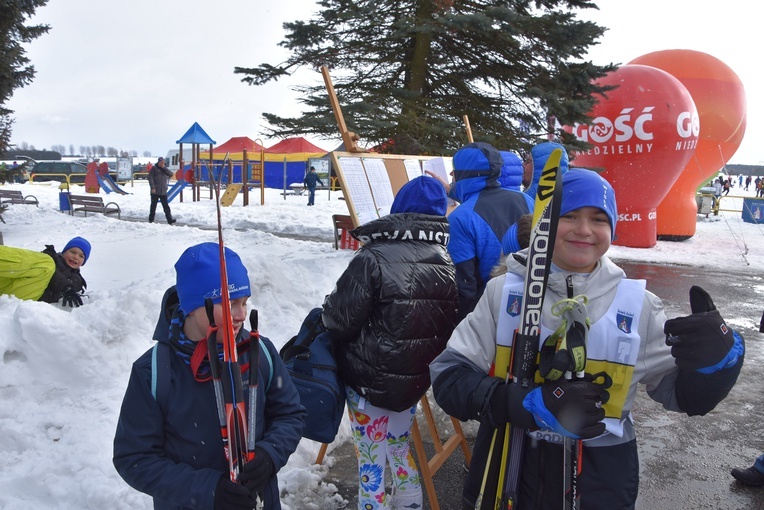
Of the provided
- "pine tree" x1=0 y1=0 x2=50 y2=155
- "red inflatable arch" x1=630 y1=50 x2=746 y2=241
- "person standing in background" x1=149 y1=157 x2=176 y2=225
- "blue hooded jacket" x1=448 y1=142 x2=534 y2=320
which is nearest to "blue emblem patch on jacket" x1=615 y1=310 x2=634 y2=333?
"blue hooded jacket" x1=448 y1=142 x2=534 y2=320

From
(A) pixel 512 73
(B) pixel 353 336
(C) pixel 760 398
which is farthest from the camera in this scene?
(A) pixel 512 73

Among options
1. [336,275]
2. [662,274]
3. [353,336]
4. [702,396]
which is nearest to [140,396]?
[353,336]

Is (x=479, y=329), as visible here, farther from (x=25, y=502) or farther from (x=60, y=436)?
(x=60, y=436)

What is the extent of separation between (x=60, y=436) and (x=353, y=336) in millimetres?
2154

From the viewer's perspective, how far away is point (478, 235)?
3641 mm

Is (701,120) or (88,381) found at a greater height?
(701,120)

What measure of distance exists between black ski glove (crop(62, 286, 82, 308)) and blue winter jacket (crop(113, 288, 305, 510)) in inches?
146

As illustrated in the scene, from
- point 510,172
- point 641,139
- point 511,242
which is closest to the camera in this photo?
point 511,242

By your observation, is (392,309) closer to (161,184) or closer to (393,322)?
(393,322)

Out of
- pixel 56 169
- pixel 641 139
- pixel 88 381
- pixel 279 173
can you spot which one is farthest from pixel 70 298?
pixel 56 169

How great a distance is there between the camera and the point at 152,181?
54.5 ft

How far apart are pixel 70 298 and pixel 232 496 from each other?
4.22 meters

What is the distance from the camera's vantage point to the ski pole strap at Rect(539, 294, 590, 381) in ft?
5.25

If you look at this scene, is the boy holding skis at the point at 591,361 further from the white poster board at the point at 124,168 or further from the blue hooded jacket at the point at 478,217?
the white poster board at the point at 124,168
